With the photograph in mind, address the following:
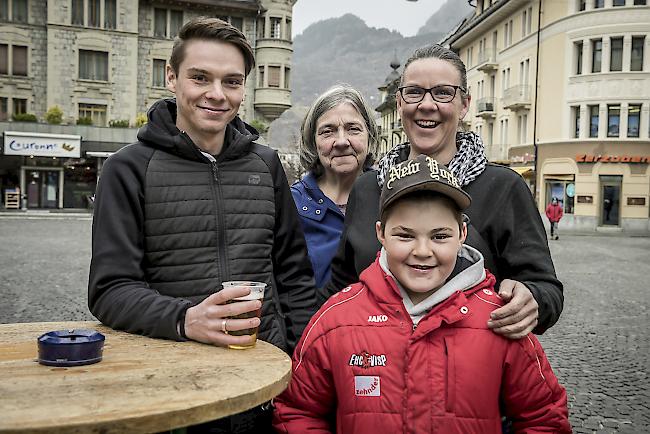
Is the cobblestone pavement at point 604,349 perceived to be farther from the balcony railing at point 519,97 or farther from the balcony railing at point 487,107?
the balcony railing at point 487,107

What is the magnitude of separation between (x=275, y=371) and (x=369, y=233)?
43.2 inches

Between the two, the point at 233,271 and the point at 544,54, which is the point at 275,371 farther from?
the point at 544,54

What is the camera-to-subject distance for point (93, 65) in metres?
38.6

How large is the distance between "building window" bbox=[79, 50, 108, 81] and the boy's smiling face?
3921cm

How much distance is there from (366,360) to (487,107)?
44593 mm

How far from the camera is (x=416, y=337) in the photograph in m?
2.34

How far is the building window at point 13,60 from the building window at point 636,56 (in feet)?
107

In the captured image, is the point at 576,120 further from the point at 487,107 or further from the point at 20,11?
the point at 20,11

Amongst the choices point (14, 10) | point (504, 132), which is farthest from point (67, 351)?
point (504, 132)

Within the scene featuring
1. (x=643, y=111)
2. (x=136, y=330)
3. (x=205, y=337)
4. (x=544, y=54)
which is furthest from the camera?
(x=544, y=54)

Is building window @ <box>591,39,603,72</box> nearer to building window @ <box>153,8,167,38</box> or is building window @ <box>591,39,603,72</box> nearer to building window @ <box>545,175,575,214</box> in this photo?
building window @ <box>545,175,575,214</box>

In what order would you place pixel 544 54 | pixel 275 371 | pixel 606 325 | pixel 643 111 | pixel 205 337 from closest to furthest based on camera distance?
1. pixel 275 371
2. pixel 205 337
3. pixel 606 325
4. pixel 643 111
5. pixel 544 54

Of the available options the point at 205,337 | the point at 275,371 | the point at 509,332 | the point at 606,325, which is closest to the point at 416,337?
the point at 509,332

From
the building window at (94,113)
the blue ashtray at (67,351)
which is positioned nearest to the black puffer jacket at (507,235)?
the blue ashtray at (67,351)
